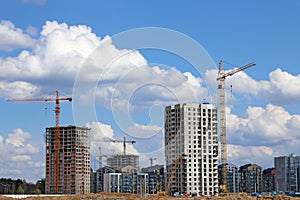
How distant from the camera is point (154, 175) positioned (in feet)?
406

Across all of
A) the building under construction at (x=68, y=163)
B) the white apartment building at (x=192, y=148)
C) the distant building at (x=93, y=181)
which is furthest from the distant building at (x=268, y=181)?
the distant building at (x=93, y=181)

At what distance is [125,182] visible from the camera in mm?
129000

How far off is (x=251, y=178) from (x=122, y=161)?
39574 millimetres

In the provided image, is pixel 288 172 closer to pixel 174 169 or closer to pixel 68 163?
pixel 174 169

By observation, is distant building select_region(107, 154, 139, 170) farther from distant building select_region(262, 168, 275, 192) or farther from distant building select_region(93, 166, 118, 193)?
distant building select_region(262, 168, 275, 192)

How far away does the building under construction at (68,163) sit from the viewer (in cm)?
12675

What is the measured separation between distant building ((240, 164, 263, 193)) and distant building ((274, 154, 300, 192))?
32.0ft

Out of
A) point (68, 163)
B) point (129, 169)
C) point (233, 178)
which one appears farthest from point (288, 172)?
point (68, 163)

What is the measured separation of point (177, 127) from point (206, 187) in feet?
41.2

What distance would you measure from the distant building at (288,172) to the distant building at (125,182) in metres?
29.6

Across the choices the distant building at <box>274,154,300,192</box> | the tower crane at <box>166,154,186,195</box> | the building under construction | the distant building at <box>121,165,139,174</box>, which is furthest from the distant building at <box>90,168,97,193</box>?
the distant building at <box>274,154,300,192</box>

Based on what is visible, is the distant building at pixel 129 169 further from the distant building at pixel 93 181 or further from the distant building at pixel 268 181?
the distant building at pixel 268 181

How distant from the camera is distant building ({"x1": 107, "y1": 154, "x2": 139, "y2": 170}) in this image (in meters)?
150

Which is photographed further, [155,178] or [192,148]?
[155,178]
